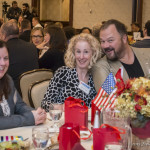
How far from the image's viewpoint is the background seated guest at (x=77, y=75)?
3064 millimetres

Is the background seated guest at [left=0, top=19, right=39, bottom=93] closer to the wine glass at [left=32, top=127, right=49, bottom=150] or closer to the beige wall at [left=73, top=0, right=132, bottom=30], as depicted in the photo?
the wine glass at [left=32, top=127, right=49, bottom=150]

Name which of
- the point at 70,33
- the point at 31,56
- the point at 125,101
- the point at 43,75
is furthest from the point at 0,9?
the point at 125,101

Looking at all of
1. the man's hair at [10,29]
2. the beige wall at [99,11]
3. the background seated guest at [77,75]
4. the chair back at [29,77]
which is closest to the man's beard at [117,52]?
the background seated guest at [77,75]

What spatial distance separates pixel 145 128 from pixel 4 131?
0.96 m

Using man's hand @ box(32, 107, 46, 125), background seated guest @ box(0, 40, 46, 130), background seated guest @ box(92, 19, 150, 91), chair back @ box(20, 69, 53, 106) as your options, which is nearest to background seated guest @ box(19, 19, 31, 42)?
chair back @ box(20, 69, 53, 106)

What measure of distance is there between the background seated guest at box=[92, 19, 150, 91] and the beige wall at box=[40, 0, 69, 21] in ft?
42.9

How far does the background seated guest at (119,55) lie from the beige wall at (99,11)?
27.1ft

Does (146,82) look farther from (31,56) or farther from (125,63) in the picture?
(31,56)

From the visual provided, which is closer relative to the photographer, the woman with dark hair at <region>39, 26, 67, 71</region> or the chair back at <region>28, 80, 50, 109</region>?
the chair back at <region>28, 80, 50, 109</region>

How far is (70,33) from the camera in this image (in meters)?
6.45

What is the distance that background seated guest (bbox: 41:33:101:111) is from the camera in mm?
3064

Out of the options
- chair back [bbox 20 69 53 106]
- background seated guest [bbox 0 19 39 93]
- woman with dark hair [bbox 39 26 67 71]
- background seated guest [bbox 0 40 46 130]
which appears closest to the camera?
background seated guest [bbox 0 40 46 130]

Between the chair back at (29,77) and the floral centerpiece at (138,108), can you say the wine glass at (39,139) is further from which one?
the chair back at (29,77)

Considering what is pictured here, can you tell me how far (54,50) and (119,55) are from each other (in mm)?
1920
